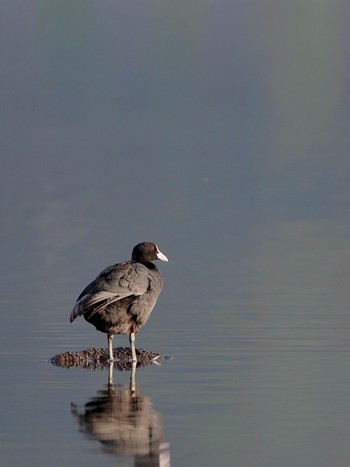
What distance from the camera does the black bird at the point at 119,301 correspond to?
59.6 ft

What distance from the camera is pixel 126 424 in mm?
14289

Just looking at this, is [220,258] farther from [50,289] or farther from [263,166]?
[263,166]

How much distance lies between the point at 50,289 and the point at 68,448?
14392 millimetres

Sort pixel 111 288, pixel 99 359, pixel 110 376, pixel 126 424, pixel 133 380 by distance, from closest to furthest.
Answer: pixel 126 424, pixel 133 380, pixel 110 376, pixel 111 288, pixel 99 359

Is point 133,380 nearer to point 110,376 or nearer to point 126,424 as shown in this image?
point 110,376

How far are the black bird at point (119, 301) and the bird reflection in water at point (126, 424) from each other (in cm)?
194

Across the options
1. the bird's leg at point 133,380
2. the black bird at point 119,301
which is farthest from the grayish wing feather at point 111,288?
the bird's leg at point 133,380

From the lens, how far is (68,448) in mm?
13133

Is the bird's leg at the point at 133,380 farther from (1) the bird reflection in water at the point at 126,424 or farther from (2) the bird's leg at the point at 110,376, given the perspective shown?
(2) the bird's leg at the point at 110,376

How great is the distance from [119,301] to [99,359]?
0.60 m

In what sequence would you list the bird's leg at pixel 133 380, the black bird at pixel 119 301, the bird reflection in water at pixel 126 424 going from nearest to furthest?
1. the bird reflection in water at pixel 126 424
2. the bird's leg at pixel 133 380
3. the black bird at pixel 119 301

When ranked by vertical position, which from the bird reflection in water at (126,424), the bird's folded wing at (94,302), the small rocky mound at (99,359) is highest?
the bird's folded wing at (94,302)

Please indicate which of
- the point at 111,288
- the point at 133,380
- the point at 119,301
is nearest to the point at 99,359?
the point at 119,301

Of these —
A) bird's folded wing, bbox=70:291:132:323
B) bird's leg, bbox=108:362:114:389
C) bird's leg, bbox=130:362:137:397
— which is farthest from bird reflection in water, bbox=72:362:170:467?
bird's folded wing, bbox=70:291:132:323
